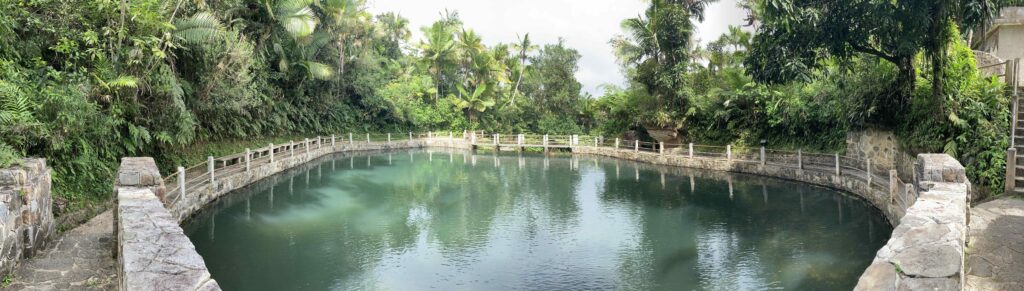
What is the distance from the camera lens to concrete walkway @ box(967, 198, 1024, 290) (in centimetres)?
558

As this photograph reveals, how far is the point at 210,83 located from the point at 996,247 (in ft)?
53.2

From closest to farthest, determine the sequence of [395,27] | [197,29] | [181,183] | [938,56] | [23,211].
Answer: [23,211] → [181,183] → [938,56] → [197,29] → [395,27]

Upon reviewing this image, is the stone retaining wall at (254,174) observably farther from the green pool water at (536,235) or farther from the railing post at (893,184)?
the railing post at (893,184)

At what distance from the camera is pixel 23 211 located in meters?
6.29

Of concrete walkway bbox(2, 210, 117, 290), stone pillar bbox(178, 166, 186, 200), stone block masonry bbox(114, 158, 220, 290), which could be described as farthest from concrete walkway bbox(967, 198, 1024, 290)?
stone pillar bbox(178, 166, 186, 200)

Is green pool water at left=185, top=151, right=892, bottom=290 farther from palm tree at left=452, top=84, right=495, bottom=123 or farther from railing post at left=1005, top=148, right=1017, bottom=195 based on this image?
palm tree at left=452, top=84, right=495, bottom=123

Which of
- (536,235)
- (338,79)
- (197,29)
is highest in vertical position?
(338,79)

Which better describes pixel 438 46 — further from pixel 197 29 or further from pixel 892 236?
pixel 892 236

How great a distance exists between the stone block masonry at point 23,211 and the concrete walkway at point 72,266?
0.13 metres

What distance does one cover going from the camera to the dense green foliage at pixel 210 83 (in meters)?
9.41

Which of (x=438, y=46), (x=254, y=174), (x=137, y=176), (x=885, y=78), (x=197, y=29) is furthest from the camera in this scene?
(x=438, y=46)

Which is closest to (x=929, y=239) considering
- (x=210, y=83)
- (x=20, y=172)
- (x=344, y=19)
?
(x=20, y=172)

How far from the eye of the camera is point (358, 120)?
34.9 m

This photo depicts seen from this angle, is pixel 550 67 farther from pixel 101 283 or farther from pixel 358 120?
pixel 101 283
